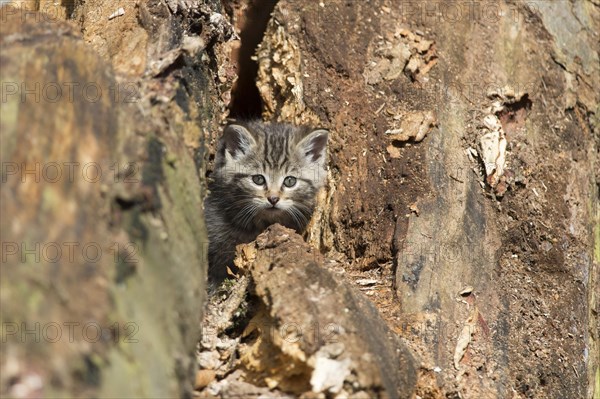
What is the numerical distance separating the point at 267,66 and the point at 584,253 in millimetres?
2618

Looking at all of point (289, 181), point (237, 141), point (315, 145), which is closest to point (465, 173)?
point (315, 145)

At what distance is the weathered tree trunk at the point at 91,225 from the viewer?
2102 mm

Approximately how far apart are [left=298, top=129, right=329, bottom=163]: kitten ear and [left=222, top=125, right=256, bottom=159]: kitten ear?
0.45 metres

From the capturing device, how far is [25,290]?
213cm

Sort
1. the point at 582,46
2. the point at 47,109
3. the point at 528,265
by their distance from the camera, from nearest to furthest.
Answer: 1. the point at 47,109
2. the point at 528,265
3. the point at 582,46

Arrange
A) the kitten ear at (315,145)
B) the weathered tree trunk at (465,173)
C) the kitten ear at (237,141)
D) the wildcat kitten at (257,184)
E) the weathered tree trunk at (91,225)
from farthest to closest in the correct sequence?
the kitten ear at (237,141) < the wildcat kitten at (257,184) < the kitten ear at (315,145) < the weathered tree trunk at (465,173) < the weathered tree trunk at (91,225)

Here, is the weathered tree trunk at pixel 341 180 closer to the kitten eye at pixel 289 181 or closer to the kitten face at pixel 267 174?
the kitten face at pixel 267 174

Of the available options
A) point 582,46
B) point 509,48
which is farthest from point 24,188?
point 582,46

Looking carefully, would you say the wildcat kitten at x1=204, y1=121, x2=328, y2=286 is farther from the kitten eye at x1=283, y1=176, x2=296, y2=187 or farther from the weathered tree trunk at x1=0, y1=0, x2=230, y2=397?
the weathered tree trunk at x1=0, y1=0, x2=230, y2=397

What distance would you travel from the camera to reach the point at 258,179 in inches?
217

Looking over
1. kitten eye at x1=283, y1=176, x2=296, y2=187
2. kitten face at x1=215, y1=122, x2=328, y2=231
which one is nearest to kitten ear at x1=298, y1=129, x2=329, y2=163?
kitten face at x1=215, y1=122, x2=328, y2=231

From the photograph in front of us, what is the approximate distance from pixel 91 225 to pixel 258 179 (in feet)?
10.7

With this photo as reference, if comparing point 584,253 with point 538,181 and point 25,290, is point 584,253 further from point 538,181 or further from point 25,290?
point 25,290

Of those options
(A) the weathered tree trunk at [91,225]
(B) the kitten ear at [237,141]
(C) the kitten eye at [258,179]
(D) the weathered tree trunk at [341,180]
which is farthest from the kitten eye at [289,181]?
(A) the weathered tree trunk at [91,225]
